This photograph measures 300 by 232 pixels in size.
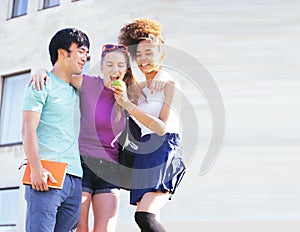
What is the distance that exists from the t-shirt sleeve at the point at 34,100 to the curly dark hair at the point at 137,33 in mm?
766

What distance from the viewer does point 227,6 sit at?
600 cm

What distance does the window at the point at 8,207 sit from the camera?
12.0 meters

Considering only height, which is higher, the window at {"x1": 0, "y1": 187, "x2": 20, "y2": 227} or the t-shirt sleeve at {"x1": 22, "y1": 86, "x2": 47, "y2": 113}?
the t-shirt sleeve at {"x1": 22, "y1": 86, "x2": 47, "y2": 113}

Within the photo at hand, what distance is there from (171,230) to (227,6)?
16.0 ft

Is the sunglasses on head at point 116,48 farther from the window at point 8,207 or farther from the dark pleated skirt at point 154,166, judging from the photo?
the window at point 8,207

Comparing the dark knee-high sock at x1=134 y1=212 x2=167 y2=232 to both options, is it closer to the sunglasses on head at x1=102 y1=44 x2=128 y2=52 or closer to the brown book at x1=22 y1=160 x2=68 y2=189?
the brown book at x1=22 y1=160 x2=68 y2=189

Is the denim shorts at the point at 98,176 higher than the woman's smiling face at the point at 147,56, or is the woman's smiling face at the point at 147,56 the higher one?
the woman's smiling face at the point at 147,56

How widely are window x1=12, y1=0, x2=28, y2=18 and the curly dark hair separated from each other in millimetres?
10130

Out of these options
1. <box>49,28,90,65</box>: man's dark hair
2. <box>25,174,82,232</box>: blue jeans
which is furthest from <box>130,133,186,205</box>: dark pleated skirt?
<box>49,28,90,65</box>: man's dark hair

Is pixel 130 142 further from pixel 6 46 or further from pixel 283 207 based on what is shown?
pixel 6 46

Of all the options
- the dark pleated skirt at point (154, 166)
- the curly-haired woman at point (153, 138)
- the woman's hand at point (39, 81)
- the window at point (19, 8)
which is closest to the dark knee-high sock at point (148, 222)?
the curly-haired woman at point (153, 138)

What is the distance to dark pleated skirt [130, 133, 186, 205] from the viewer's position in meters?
3.45

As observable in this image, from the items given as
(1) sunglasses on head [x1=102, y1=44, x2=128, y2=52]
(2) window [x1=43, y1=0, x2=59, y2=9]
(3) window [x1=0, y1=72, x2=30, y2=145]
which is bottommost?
(1) sunglasses on head [x1=102, y1=44, x2=128, y2=52]

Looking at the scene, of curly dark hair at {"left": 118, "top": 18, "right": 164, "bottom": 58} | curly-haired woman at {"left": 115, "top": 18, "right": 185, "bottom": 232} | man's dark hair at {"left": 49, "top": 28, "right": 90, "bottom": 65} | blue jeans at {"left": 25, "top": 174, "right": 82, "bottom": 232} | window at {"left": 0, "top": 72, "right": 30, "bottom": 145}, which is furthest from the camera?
window at {"left": 0, "top": 72, "right": 30, "bottom": 145}
